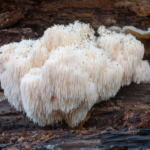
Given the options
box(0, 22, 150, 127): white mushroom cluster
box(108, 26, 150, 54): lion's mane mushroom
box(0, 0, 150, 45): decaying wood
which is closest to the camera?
box(0, 22, 150, 127): white mushroom cluster

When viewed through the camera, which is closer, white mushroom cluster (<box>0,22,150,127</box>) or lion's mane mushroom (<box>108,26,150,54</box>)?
white mushroom cluster (<box>0,22,150,127</box>)

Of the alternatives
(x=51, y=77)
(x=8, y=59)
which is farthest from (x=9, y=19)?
(x=51, y=77)

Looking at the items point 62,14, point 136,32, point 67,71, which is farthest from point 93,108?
point 62,14

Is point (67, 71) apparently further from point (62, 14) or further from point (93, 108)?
point (62, 14)

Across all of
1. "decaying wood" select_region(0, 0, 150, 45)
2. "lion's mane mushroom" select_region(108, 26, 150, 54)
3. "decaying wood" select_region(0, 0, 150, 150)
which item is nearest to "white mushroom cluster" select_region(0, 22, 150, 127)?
"decaying wood" select_region(0, 0, 150, 150)

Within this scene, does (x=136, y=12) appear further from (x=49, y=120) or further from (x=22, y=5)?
(x=49, y=120)

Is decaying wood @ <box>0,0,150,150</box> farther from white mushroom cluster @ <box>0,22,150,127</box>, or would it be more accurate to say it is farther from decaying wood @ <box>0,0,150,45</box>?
white mushroom cluster @ <box>0,22,150,127</box>

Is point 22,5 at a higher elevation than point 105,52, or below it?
higher

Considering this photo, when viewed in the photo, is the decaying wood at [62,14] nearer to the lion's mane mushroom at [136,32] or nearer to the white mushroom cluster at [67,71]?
the lion's mane mushroom at [136,32]
